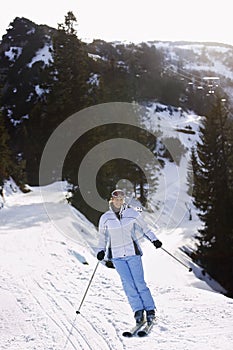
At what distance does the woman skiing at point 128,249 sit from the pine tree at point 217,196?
15783mm

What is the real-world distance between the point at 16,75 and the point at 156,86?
3816cm

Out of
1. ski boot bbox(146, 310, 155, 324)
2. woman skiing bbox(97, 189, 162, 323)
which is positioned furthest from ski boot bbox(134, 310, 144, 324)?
ski boot bbox(146, 310, 155, 324)

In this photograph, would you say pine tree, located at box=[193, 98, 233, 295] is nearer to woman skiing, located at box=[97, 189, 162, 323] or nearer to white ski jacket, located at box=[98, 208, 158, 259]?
woman skiing, located at box=[97, 189, 162, 323]

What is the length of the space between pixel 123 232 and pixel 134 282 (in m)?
0.81

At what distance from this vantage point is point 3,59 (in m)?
69.6

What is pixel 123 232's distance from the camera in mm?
6414

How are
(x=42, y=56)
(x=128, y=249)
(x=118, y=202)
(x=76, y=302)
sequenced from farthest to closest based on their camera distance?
(x=42, y=56), (x=76, y=302), (x=118, y=202), (x=128, y=249)

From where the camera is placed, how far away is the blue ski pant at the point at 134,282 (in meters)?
6.41

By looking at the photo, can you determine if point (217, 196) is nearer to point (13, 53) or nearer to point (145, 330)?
point (145, 330)

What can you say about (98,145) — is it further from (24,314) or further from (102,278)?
(24,314)

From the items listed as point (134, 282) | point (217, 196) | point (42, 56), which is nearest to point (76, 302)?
point (134, 282)

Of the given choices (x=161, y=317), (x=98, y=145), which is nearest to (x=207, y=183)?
(x=98, y=145)

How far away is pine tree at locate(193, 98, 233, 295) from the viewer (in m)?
22.0

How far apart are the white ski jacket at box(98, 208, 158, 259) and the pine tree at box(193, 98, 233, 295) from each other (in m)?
16.1
